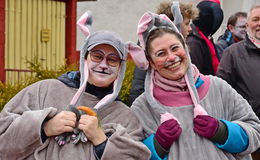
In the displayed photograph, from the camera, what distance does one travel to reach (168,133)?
342 cm

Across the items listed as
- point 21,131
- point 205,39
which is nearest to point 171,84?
point 21,131

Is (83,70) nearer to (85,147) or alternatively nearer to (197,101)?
(85,147)

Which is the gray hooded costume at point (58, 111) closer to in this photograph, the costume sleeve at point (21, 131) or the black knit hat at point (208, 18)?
the costume sleeve at point (21, 131)

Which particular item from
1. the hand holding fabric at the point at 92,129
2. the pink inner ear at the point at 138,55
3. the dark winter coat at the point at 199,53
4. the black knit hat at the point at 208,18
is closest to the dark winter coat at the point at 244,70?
the dark winter coat at the point at 199,53

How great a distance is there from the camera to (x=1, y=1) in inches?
340

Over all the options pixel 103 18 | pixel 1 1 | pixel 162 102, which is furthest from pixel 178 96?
pixel 103 18

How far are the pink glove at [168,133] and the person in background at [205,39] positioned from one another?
1.92 metres

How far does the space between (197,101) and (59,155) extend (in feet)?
3.17

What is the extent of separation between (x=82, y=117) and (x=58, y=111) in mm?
212

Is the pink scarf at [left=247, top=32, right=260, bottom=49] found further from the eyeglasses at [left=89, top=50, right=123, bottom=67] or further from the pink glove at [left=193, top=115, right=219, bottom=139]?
the eyeglasses at [left=89, top=50, right=123, bottom=67]

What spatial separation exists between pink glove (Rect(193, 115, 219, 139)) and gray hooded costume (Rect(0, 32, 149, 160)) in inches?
14.8

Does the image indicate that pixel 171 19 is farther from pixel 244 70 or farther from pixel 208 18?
pixel 208 18

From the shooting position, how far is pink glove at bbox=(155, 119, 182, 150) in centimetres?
342

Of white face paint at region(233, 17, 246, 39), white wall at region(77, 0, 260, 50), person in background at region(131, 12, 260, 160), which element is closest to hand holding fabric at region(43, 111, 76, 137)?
person in background at region(131, 12, 260, 160)
